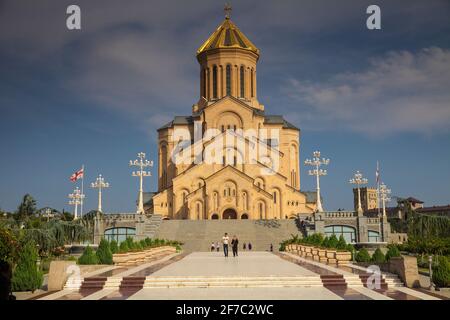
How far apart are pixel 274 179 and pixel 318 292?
38.7m

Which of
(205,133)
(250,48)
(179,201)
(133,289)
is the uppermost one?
(250,48)

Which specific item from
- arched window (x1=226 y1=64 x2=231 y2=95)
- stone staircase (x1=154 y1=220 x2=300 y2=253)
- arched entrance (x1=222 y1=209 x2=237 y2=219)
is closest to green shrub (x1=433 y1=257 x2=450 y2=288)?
stone staircase (x1=154 y1=220 x2=300 y2=253)

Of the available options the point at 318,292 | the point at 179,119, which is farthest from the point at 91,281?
the point at 179,119

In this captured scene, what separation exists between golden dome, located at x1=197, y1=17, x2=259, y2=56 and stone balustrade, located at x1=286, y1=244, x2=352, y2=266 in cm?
3624

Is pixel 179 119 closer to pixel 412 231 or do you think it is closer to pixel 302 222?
pixel 302 222

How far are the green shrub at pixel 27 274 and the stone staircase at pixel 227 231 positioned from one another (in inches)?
946

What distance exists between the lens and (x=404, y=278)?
47.1ft

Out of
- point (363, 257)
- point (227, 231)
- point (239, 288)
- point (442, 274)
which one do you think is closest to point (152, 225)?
point (227, 231)

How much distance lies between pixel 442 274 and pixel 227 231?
28214 mm

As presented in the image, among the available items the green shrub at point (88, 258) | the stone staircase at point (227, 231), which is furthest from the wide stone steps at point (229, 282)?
the stone staircase at point (227, 231)

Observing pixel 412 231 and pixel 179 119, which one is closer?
pixel 412 231

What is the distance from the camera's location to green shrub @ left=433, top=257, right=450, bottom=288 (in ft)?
45.2

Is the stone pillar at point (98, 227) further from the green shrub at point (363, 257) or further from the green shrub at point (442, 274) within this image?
the green shrub at point (442, 274)

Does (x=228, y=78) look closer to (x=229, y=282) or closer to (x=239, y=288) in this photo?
(x=229, y=282)
